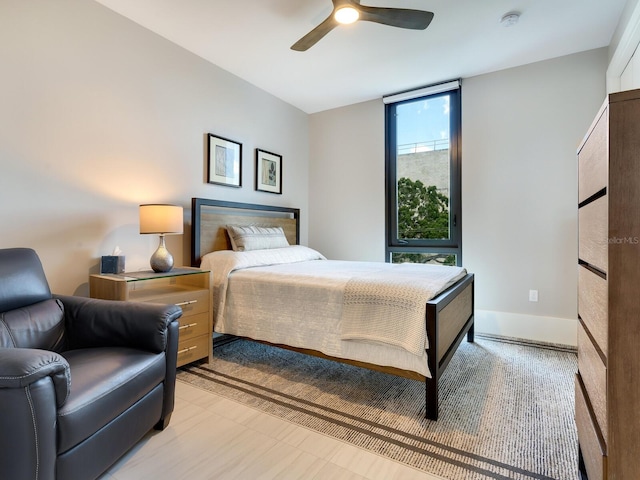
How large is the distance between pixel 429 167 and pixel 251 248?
234 centimetres

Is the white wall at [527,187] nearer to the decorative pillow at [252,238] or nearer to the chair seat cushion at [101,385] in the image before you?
the decorative pillow at [252,238]

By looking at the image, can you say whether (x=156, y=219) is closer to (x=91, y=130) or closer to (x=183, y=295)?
(x=183, y=295)

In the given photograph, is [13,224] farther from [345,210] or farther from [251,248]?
[345,210]

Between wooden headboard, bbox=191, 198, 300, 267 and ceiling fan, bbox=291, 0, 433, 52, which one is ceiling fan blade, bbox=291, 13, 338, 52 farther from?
wooden headboard, bbox=191, 198, 300, 267

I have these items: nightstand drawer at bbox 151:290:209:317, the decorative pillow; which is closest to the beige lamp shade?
nightstand drawer at bbox 151:290:209:317

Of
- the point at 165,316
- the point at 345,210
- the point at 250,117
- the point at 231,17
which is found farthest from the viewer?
the point at 345,210

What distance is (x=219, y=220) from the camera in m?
3.35

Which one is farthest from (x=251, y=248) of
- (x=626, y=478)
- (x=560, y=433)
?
(x=626, y=478)

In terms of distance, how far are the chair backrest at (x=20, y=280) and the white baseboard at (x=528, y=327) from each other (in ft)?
12.3

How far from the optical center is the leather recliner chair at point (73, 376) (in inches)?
40.7

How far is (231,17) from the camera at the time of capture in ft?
8.49

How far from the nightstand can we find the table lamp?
0.29 feet

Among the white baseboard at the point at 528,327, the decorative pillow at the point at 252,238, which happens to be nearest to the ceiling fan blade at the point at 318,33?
the decorative pillow at the point at 252,238

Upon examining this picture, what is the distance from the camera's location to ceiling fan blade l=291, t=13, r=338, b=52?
7.22ft
